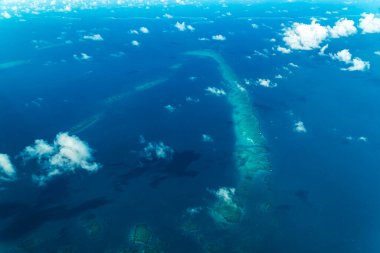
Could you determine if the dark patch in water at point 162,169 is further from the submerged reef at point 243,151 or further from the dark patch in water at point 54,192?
the dark patch in water at point 54,192

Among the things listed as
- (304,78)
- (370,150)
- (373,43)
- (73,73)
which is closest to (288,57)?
(304,78)

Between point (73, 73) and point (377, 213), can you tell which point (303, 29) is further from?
point (377, 213)

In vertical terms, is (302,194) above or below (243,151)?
below

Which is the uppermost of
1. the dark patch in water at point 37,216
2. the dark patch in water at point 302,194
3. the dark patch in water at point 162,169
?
the dark patch in water at point 302,194

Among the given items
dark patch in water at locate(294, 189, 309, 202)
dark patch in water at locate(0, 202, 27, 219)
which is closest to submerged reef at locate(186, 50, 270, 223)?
dark patch in water at locate(294, 189, 309, 202)

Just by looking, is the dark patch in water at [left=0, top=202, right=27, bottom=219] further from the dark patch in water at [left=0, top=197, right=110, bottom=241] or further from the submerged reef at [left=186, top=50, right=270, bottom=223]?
the submerged reef at [left=186, top=50, right=270, bottom=223]

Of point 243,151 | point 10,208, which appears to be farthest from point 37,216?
point 243,151

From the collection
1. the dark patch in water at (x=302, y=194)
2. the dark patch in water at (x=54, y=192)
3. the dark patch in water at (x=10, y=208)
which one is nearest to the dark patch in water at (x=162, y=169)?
the dark patch in water at (x=54, y=192)

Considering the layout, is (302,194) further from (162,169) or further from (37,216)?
(37,216)
